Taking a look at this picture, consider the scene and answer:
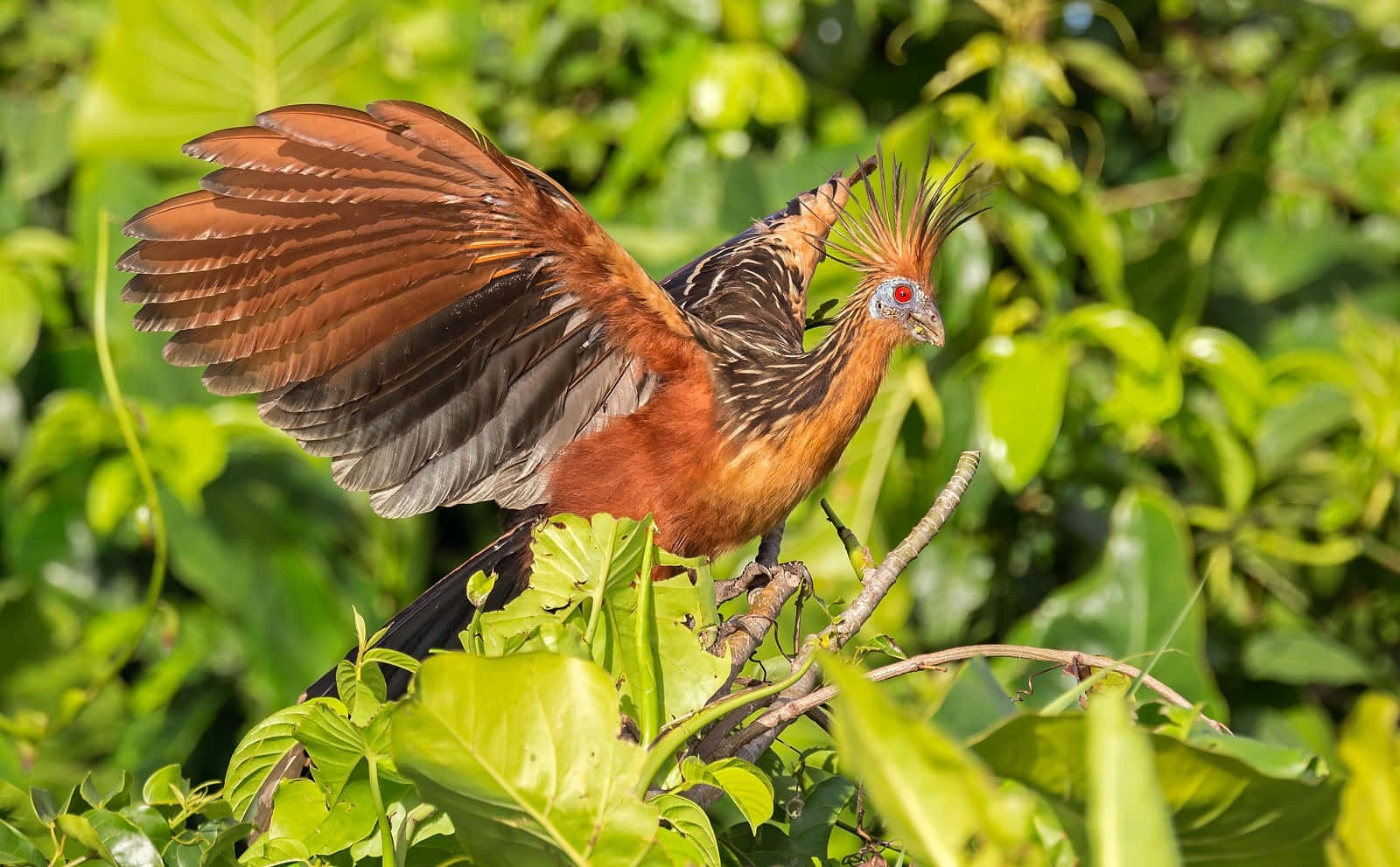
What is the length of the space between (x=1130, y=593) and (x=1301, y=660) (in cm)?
63

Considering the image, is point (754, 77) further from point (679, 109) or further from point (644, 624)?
point (644, 624)

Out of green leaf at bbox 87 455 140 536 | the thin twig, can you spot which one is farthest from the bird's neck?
green leaf at bbox 87 455 140 536

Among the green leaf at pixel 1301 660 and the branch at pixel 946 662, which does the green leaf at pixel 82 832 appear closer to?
the branch at pixel 946 662

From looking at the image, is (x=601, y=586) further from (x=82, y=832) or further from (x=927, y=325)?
(x=927, y=325)

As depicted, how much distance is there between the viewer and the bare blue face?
1.16 metres

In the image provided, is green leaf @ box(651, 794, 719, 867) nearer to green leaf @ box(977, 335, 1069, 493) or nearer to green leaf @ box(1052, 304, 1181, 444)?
green leaf @ box(977, 335, 1069, 493)

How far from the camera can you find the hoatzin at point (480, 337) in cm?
95

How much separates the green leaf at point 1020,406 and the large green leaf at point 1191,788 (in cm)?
150

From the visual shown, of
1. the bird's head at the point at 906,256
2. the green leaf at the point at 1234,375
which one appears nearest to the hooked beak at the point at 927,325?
the bird's head at the point at 906,256

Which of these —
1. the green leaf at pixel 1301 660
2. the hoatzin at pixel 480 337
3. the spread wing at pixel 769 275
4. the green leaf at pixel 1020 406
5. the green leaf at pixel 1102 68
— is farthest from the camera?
the green leaf at pixel 1102 68

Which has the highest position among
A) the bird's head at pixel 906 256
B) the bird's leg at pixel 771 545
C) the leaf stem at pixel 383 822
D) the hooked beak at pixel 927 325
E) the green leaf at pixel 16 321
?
the bird's head at pixel 906 256

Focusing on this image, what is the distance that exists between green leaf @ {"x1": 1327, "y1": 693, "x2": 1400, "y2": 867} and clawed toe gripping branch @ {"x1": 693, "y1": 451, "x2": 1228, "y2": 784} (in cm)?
16

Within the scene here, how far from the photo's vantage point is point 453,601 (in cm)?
121

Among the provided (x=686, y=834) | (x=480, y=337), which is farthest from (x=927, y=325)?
(x=686, y=834)
